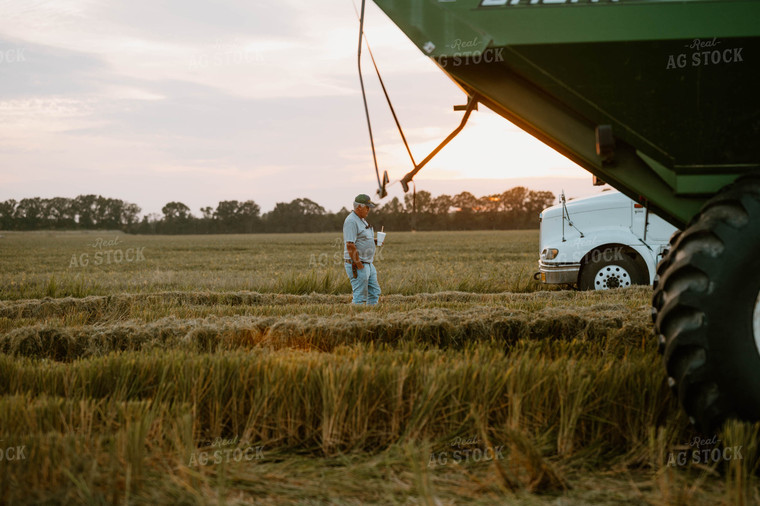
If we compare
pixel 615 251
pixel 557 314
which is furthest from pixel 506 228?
pixel 557 314

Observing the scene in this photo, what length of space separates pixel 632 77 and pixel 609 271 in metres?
7.27

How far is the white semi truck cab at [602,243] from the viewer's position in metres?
9.79

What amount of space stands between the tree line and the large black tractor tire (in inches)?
3040

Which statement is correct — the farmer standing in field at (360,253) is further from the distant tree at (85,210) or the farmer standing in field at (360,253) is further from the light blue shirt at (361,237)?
the distant tree at (85,210)

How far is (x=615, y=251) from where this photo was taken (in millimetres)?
10031
